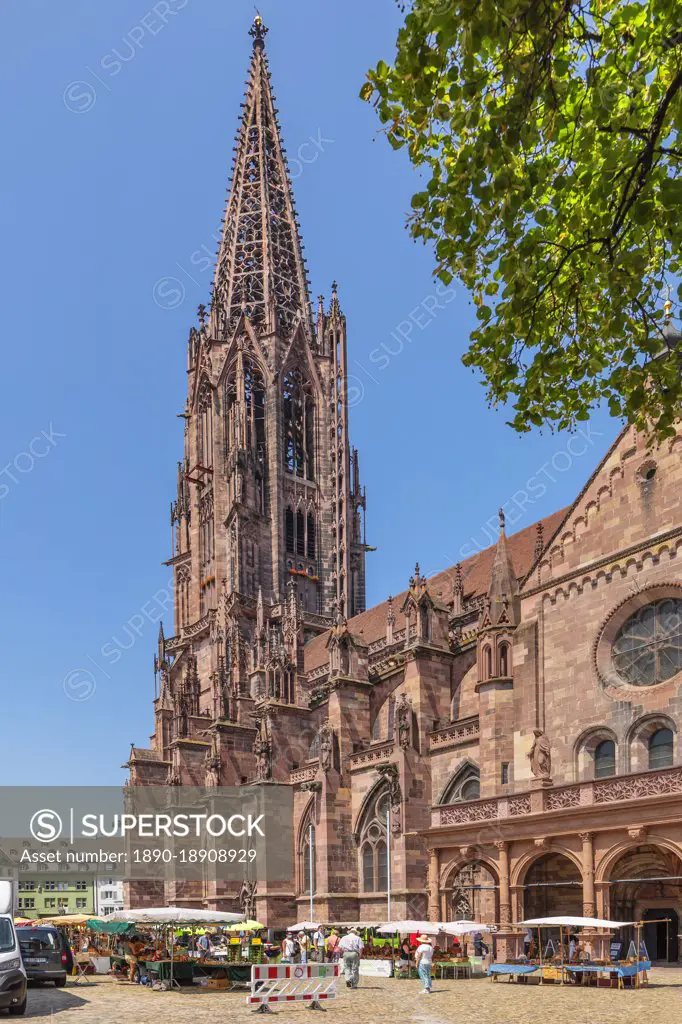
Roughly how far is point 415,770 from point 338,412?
125ft

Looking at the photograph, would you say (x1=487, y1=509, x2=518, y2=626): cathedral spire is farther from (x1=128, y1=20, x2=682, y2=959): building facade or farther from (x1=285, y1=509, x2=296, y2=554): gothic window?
(x1=285, y1=509, x2=296, y2=554): gothic window

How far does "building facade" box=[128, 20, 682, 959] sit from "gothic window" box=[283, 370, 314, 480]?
0.16m

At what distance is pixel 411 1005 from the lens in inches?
723

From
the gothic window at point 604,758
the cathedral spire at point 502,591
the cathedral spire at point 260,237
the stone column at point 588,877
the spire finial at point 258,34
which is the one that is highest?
the spire finial at point 258,34

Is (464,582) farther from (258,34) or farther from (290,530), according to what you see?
(258,34)

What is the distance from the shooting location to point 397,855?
1387 inches

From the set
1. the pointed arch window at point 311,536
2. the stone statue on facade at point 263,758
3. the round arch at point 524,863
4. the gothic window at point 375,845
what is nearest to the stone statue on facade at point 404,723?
the gothic window at point 375,845

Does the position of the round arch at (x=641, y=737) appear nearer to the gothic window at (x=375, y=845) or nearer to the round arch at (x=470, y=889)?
the round arch at (x=470, y=889)

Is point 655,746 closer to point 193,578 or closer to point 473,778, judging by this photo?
point 473,778

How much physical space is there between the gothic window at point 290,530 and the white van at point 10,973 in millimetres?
51059

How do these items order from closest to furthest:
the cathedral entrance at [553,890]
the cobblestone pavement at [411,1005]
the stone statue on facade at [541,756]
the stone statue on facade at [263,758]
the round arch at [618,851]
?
1. the cobblestone pavement at [411,1005]
2. the round arch at [618,851]
3. the cathedral entrance at [553,890]
4. the stone statue on facade at [541,756]
5. the stone statue on facade at [263,758]

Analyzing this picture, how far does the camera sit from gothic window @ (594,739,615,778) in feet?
89.6

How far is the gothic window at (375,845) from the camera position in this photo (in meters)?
38.1

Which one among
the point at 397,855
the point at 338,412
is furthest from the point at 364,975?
the point at 338,412
